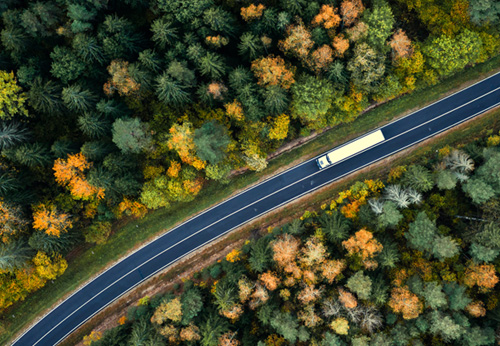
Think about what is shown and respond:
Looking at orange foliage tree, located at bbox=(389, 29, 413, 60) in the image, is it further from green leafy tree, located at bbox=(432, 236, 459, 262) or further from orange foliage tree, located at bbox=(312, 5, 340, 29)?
green leafy tree, located at bbox=(432, 236, 459, 262)

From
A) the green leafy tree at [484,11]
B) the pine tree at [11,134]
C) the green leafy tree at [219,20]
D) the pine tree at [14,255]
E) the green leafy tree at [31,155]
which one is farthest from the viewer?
the pine tree at [14,255]

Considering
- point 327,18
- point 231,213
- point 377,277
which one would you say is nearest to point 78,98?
point 231,213

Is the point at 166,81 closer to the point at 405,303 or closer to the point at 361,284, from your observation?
the point at 361,284

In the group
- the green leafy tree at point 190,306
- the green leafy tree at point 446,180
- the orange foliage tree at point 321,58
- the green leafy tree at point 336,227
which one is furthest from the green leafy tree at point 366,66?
the green leafy tree at point 190,306

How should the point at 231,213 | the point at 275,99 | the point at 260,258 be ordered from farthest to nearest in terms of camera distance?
the point at 231,213 → the point at 260,258 → the point at 275,99

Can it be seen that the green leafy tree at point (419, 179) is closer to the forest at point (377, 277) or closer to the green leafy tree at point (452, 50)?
the forest at point (377, 277)

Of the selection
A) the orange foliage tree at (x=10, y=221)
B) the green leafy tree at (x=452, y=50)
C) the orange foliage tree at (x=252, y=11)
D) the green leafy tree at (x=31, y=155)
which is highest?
the orange foliage tree at (x=252, y=11)

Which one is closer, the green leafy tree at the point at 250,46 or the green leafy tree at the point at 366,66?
the green leafy tree at the point at 250,46
